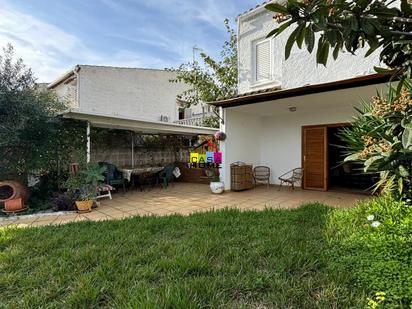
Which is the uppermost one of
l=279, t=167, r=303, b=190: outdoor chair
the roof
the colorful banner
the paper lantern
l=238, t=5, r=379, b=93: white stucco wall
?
l=238, t=5, r=379, b=93: white stucco wall

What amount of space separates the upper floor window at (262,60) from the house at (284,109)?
41 mm

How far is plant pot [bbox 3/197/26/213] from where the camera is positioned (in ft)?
23.8

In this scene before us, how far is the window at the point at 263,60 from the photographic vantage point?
10.8m

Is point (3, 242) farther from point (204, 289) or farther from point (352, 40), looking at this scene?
point (352, 40)

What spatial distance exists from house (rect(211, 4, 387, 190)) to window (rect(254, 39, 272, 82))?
0.13 feet

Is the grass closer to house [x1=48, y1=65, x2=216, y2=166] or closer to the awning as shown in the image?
the awning

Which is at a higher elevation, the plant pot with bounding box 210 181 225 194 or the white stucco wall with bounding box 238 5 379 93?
the white stucco wall with bounding box 238 5 379 93

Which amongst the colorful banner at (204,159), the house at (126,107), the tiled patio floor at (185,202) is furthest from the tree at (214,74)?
the tiled patio floor at (185,202)

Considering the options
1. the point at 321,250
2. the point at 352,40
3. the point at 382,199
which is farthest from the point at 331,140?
the point at 352,40

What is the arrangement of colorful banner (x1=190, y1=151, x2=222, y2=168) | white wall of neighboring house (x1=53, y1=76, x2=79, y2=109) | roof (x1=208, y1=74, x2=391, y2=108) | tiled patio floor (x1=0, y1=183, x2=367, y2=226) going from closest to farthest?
roof (x1=208, y1=74, x2=391, y2=108) → tiled patio floor (x1=0, y1=183, x2=367, y2=226) → colorful banner (x1=190, y1=151, x2=222, y2=168) → white wall of neighboring house (x1=53, y1=76, x2=79, y2=109)

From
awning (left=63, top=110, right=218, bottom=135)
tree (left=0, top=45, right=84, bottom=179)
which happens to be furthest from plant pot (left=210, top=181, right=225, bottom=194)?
tree (left=0, top=45, right=84, bottom=179)

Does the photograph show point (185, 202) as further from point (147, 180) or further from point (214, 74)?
point (214, 74)

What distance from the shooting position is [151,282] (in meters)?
3.23

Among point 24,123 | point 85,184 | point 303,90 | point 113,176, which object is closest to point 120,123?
point 113,176
